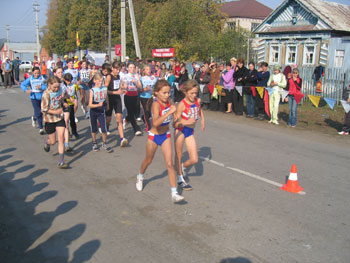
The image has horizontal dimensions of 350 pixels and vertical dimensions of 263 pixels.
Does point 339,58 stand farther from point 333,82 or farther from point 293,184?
point 293,184

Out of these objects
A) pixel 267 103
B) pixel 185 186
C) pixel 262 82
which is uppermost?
pixel 262 82

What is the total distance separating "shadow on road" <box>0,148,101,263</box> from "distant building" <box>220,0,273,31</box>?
70290 mm

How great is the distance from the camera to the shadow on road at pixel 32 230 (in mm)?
4031

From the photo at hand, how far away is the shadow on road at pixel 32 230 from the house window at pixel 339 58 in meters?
23.8

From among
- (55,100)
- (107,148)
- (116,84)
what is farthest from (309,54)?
(55,100)

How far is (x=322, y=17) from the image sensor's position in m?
26.4

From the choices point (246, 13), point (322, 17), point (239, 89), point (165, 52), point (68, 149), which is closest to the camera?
point (68, 149)

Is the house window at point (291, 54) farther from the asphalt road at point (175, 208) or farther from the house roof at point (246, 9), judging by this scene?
the house roof at point (246, 9)

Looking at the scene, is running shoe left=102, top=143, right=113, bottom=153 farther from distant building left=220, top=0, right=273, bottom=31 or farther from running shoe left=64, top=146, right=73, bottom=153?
distant building left=220, top=0, right=273, bottom=31

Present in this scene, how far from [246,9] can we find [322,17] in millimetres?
52020

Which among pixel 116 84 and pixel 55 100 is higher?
→ pixel 116 84

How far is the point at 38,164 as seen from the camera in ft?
24.8

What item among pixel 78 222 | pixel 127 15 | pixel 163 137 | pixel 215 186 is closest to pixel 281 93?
pixel 215 186

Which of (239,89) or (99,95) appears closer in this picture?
(99,95)
